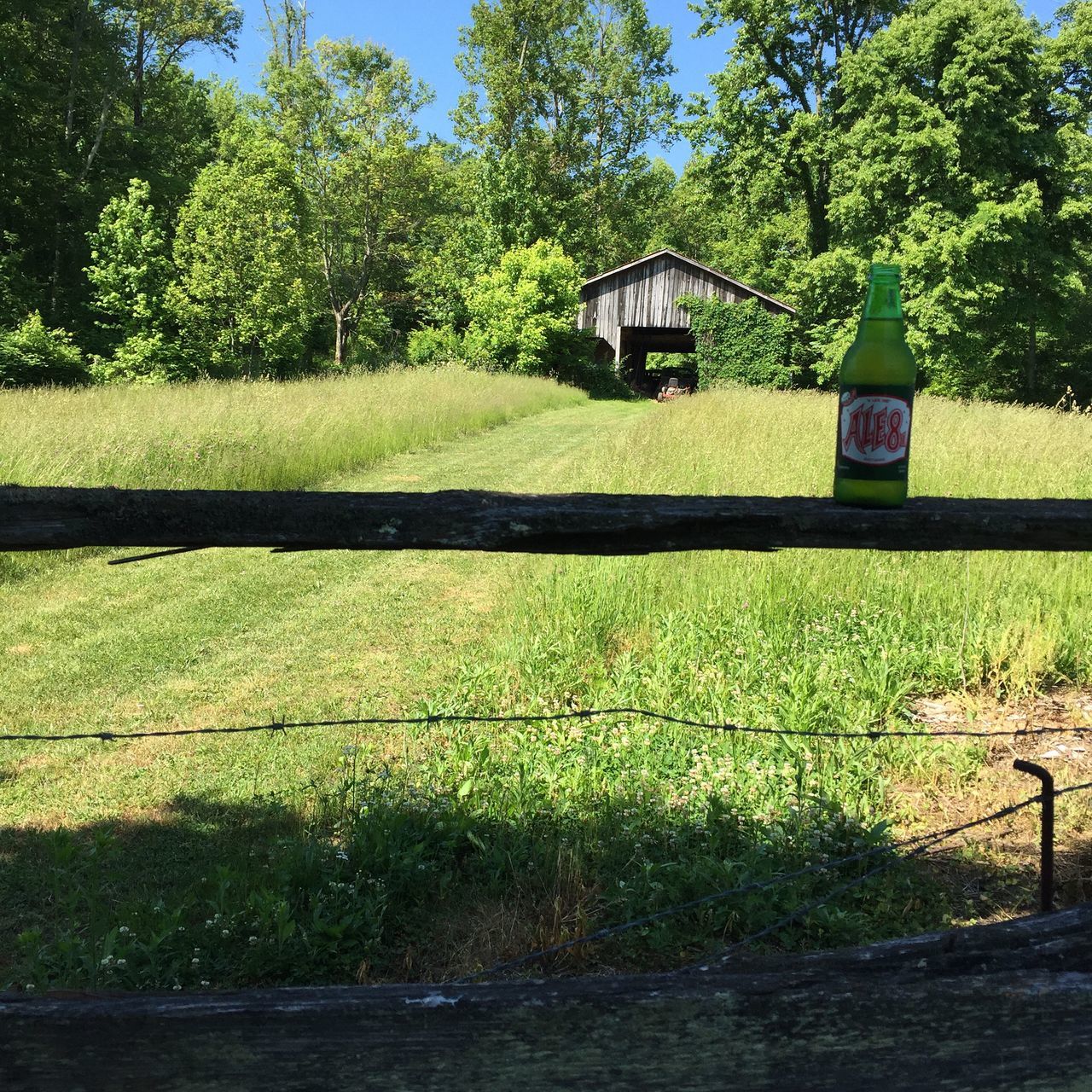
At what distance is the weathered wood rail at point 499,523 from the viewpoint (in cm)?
171

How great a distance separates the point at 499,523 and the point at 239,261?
2736cm

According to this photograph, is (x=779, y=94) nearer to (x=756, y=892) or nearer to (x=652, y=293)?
(x=652, y=293)

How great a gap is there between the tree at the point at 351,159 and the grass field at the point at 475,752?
29.3m

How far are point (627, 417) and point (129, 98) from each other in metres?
24.2

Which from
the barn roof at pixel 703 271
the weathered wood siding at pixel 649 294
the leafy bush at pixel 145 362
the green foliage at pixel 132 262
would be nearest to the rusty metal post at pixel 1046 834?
the leafy bush at pixel 145 362

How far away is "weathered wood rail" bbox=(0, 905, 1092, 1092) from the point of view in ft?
3.50

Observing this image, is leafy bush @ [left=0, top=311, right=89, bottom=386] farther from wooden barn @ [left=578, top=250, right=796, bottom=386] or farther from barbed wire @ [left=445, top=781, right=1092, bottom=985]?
barbed wire @ [left=445, top=781, right=1092, bottom=985]

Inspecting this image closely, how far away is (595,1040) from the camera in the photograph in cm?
108

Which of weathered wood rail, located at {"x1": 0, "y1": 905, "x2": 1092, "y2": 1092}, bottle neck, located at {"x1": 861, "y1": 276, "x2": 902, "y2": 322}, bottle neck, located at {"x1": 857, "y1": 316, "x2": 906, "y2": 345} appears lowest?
weathered wood rail, located at {"x1": 0, "y1": 905, "x2": 1092, "y2": 1092}

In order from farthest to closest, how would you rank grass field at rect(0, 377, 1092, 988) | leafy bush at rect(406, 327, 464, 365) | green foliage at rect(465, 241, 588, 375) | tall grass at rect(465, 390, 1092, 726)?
leafy bush at rect(406, 327, 464, 365) < green foliage at rect(465, 241, 588, 375) < tall grass at rect(465, 390, 1092, 726) < grass field at rect(0, 377, 1092, 988)

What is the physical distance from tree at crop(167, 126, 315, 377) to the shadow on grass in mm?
24552

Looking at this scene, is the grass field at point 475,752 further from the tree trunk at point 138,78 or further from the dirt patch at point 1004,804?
the tree trunk at point 138,78

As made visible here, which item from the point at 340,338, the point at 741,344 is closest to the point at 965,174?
the point at 741,344

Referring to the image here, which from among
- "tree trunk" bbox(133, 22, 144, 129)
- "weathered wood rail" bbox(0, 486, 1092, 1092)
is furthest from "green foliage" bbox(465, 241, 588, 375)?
"weathered wood rail" bbox(0, 486, 1092, 1092)
